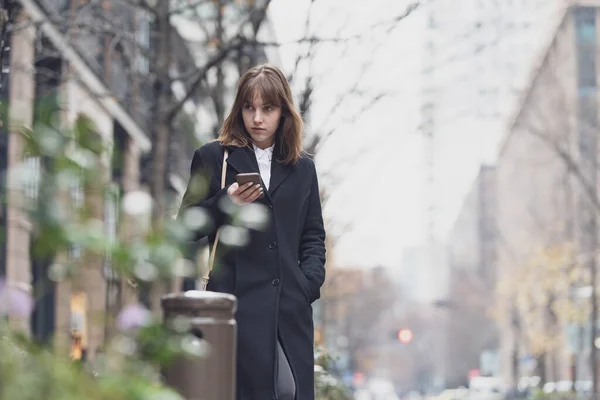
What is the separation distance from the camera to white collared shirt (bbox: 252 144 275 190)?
4.35 meters

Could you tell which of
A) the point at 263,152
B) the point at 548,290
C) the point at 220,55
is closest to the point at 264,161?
the point at 263,152

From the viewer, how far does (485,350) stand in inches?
3991

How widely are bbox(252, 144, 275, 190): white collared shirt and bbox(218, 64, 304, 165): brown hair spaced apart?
3 centimetres

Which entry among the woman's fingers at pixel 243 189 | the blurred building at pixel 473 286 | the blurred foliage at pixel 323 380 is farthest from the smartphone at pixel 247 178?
the blurred building at pixel 473 286

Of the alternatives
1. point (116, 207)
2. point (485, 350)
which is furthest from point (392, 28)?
point (485, 350)

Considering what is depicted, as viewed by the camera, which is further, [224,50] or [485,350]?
[485,350]

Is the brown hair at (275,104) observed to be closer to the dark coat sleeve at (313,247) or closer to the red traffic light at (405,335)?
the dark coat sleeve at (313,247)

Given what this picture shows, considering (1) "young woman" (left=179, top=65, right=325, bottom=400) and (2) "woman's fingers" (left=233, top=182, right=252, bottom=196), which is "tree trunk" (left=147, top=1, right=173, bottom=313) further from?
(2) "woman's fingers" (left=233, top=182, right=252, bottom=196)

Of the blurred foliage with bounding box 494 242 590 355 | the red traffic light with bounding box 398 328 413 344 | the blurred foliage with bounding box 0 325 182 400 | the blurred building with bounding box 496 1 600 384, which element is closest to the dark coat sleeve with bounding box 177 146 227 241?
the blurred foliage with bounding box 0 325 182 400

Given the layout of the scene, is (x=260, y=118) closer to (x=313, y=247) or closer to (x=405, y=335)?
(x=313, y=247)

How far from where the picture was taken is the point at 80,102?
66.9 feet

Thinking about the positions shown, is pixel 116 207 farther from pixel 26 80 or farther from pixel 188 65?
pixel 188 65

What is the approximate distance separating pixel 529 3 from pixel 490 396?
32.3 meters

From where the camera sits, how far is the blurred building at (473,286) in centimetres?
9525
